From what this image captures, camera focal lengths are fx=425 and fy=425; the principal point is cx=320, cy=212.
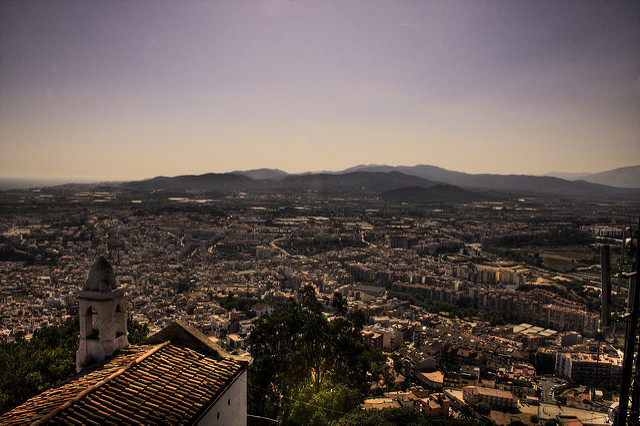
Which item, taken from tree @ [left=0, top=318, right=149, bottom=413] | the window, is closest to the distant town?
tree @ [left=0, top=318, right=149, bottom=413]

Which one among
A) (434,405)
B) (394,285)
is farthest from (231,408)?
(394,285)

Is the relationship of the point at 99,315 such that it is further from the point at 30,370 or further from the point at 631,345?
the point at 631,345

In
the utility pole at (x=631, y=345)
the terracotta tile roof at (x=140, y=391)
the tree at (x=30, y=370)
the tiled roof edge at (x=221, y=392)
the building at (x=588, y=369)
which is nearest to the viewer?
the utility pole at (x=631, y=345)

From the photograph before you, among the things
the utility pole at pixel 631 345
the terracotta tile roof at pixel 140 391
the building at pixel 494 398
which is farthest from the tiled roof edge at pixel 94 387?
the building at pixel 494 398

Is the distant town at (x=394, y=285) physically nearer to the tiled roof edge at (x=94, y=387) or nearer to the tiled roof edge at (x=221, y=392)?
the tiled roof edge at (x=221, y=392)

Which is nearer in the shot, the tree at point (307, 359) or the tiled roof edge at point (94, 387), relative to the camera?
the tiled roof edge at point (94, 387)

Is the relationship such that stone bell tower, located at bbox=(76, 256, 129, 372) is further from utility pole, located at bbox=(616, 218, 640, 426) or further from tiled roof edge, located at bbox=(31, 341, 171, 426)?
utility pole, located at bbox=(616, 218, 640, 426)

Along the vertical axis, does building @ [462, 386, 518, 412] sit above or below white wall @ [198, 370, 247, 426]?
below
